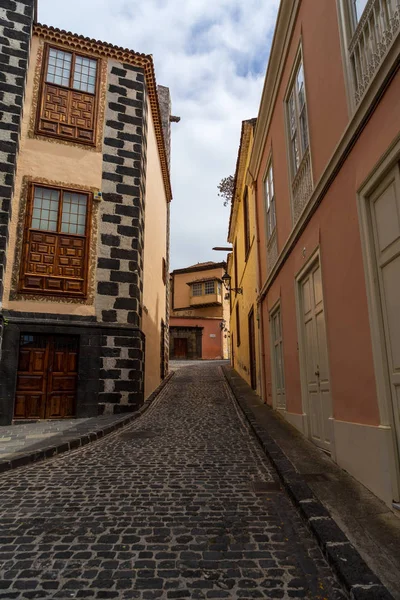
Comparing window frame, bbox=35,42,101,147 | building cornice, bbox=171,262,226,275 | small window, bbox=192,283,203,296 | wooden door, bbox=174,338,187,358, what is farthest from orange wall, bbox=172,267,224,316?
window frame, bbox=35,42,101,147

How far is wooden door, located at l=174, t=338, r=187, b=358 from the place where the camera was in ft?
104

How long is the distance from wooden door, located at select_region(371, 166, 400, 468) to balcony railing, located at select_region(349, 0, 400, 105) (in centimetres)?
106

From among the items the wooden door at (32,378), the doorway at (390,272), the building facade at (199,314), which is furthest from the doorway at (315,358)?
the building facade at (199,314)

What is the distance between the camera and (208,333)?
3244 cm

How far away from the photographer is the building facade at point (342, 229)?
10.7 ft

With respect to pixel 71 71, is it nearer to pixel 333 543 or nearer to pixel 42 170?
pixel 42 170

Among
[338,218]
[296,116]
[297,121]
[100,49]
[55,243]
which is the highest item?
[100,49]

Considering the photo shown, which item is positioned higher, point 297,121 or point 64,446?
point 297,121

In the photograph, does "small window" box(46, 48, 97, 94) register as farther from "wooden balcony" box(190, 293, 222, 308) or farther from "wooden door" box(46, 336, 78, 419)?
"wooden balcony" box(190, 293, 222, 308)

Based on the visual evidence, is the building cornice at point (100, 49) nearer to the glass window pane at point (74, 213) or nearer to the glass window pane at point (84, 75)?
the glass window pane at point (84, 75)

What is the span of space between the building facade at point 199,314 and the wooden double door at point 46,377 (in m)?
22.6

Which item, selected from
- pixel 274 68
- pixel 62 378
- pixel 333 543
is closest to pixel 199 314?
pixel 62 378

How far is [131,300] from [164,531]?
21.2 ft

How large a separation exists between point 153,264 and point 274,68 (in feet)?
21.2
